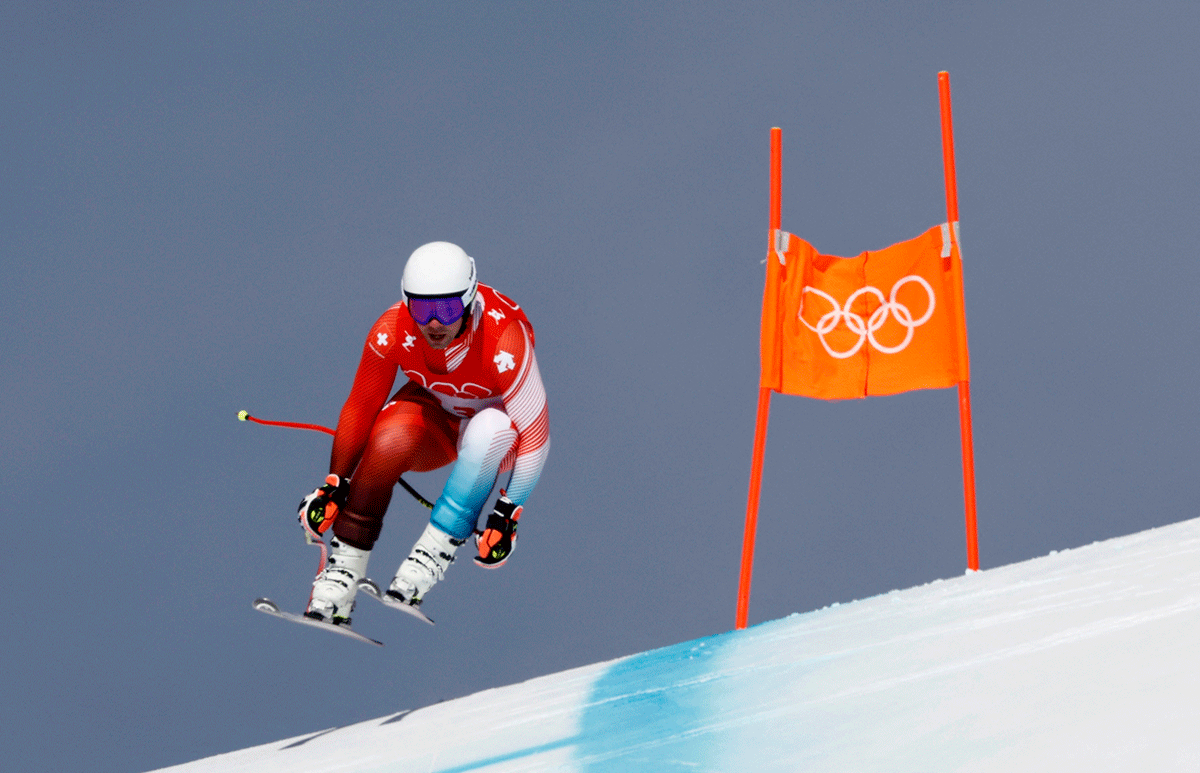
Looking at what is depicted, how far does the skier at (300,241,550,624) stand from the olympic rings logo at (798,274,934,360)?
1.52 m

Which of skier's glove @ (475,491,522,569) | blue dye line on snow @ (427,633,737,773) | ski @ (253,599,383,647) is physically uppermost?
skier's glove @ (475,491,522,569)

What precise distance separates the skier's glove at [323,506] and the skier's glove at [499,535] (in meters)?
0.49

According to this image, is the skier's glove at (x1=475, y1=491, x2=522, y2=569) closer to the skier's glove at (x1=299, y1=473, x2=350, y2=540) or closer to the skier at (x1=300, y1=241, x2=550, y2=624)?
the skier at (x1=300, y1=241, x2=550, y2=624)

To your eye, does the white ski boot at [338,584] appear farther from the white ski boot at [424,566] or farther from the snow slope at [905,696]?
the snow slope at [905,696]

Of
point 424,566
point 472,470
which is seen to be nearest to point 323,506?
point 424,566

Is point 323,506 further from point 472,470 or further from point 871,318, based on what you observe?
point 871,318

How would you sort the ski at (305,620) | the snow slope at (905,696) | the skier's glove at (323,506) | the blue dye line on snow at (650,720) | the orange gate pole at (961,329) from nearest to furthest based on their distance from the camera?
1. the snow slope at (905,696)
2. the blue dye line on snow at (650,720)
3. the ski at (305,620)
4. the skier's glove at (323,506)
5. the orange gate pole at (961,329)

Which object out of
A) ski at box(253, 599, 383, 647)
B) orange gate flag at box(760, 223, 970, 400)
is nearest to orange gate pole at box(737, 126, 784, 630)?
orange gate flag at box(760, 223, 970, 400)

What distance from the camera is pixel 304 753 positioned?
4.29 m

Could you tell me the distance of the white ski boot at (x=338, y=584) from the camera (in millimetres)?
4594

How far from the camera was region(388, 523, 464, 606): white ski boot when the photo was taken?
182 inches

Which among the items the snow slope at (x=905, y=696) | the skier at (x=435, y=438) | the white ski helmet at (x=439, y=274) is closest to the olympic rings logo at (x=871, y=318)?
the snow slope at (x=905, y=696)

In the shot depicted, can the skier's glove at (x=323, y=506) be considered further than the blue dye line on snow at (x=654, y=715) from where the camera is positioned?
Yes

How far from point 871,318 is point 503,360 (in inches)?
72.8
